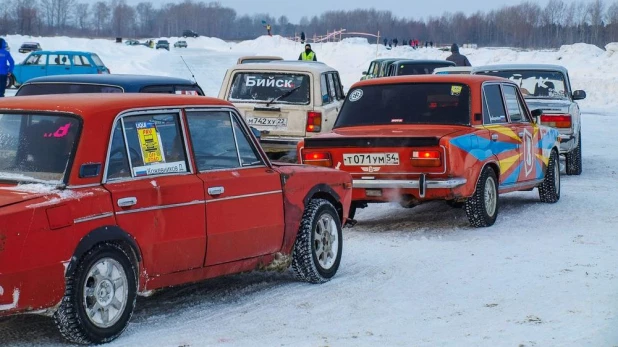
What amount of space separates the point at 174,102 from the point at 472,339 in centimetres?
238

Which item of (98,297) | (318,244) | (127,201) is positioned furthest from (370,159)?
(98,297)

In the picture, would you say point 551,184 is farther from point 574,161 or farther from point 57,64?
point 57,64

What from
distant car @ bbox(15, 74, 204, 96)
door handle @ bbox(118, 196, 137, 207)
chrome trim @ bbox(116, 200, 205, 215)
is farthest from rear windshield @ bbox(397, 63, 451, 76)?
door handle @ bbox(118, 196, 137, 207)

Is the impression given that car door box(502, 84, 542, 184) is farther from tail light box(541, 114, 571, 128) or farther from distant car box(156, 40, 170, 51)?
distant car box(156, 40, 170, 51)

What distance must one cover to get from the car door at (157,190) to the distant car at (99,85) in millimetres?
5390

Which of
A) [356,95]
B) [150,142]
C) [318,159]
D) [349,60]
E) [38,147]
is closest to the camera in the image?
[38,147]

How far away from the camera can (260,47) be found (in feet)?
344

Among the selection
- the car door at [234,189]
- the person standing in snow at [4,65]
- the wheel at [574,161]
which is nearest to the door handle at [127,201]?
the car door at [234,189]

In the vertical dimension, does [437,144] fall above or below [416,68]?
below

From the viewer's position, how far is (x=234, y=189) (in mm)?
7543

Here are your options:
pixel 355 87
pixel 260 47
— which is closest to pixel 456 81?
pixel 355 87

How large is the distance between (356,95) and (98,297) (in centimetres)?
613

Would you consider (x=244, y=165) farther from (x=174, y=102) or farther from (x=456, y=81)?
(x=456, y=81)

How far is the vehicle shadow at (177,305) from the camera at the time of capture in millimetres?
6625
